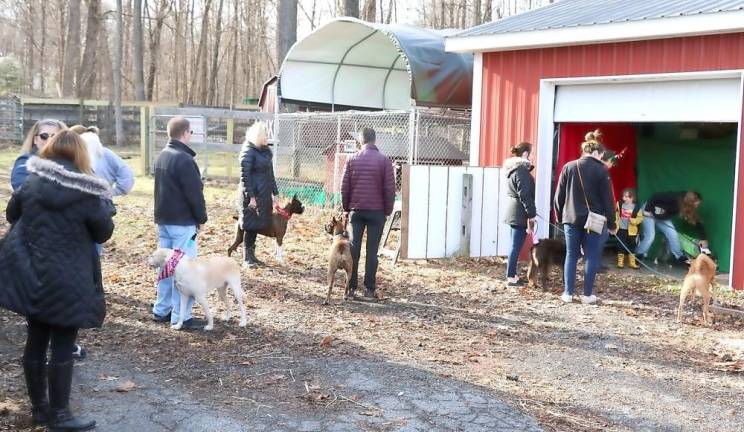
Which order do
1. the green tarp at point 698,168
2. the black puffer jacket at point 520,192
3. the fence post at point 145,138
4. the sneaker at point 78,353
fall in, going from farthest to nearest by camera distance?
the fence post at point 145,138 → the green tarp at point 698,168 → the black puffer jacket at point 520,192 → the sneaker at point 78,353

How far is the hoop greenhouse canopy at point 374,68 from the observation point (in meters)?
14.2

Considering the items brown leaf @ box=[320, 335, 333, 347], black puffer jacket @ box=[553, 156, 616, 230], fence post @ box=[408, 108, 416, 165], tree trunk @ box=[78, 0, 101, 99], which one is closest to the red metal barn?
fence post @ box=[408, 108, 416, 165]

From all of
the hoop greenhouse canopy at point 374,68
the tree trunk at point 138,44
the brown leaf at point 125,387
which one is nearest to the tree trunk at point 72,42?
the tree trunk at point 138,44

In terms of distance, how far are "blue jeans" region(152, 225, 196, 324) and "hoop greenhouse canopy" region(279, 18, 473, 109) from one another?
7569mm

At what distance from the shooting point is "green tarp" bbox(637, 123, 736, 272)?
1230 centimetres

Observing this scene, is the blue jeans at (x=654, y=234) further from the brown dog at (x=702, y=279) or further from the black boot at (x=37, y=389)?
the black boot at (x=37, y=389)

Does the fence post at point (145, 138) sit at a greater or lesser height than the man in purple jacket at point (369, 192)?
greater

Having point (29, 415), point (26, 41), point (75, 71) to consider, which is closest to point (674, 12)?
point (29, 415)

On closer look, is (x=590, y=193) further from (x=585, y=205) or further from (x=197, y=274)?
(x=197, y=274)

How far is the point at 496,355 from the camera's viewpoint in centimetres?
678

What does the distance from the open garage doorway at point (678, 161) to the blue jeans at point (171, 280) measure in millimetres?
6378

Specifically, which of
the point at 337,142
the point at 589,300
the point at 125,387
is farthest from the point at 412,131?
the point at 125,387

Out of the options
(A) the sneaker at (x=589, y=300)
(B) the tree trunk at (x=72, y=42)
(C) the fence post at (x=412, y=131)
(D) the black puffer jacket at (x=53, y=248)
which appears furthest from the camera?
(B) the tree trunk at (x=72, y=42)

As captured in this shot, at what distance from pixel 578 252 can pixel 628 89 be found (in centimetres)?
289
